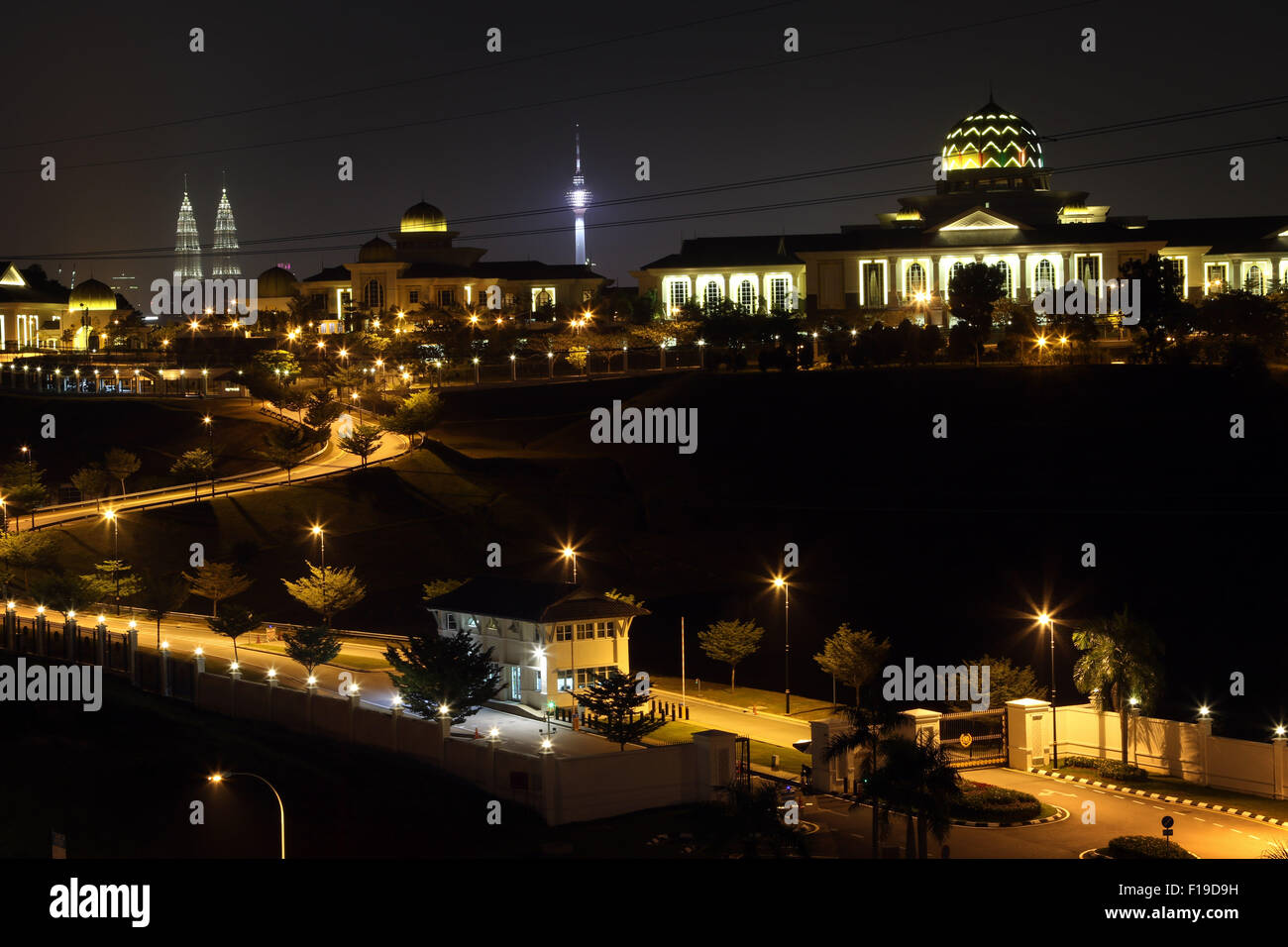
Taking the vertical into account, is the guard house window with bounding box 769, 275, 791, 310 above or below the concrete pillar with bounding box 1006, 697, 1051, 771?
above

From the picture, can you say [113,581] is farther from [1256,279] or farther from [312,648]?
[1256,279]

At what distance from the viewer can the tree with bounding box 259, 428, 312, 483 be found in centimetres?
7612

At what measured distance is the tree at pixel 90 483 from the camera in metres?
76.1

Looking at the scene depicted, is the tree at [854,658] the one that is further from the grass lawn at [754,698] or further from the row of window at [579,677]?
the row of window at [579,677]

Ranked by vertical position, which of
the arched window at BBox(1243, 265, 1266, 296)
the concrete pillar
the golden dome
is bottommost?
the concrete pillar

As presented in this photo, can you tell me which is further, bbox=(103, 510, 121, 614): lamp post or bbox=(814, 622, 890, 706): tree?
bbox=(103, 510, 121, 614): lamp post

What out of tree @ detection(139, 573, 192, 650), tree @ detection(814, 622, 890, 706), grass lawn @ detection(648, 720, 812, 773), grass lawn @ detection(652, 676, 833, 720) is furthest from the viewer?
tree @ detection(139, 573, 192, 650)

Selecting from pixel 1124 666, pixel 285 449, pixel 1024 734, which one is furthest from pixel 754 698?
pixel 285 449

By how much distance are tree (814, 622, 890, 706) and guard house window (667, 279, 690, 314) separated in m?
63.0

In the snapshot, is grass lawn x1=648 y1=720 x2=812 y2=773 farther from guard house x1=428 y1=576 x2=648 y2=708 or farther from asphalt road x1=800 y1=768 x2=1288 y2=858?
asphalt road x1=800 y1=768 x2=1288 y2=858

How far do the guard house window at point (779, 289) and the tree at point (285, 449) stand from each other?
136 feet

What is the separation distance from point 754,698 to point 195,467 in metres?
34.9

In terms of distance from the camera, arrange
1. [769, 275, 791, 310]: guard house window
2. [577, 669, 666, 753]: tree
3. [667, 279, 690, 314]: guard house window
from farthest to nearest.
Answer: [667, 279, 690, 314]: guard house window → [769, 275, 791, 310]: guard house window → [577, 669, 666, 753]: tree

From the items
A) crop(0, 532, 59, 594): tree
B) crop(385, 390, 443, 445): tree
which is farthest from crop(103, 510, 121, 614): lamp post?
crop(385, 390, 443, 445): tree
